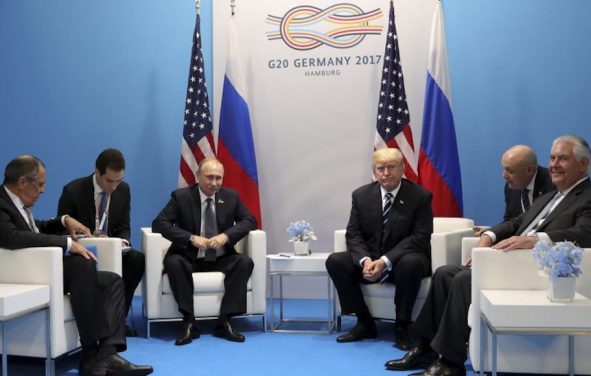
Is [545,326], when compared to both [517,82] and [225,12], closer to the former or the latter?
[517,82]

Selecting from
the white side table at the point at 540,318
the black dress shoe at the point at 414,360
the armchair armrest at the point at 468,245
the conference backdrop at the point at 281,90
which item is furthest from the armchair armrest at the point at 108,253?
the white side table at the point at 540,318

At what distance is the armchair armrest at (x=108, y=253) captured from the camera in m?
4.61

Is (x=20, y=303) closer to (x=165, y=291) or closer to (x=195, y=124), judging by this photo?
(x=165, y=291)

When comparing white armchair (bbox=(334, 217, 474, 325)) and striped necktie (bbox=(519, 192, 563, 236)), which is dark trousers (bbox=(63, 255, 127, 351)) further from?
striped necktie (bbox=(519, 192, 563, 236))

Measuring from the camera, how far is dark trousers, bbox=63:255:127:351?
13.1ft

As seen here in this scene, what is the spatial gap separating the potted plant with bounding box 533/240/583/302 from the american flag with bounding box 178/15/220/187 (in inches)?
150

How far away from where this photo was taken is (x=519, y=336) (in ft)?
11.3

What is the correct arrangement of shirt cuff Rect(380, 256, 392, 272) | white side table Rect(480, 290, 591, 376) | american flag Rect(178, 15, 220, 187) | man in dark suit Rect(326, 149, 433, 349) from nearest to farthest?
white side table Rect(480, 290, 591, 376)
man in dark suit Rect(326, 149, 433, 349)
shirt cuff Rect(380, 256, 392, 272)
american flag Rect(178, 15, 220, 187)

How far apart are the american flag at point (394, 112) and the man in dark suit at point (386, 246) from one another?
82 centimetres

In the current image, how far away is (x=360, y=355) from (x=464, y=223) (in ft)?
5.21

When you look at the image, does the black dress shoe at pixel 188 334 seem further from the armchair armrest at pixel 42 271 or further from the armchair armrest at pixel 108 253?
the armchair armrest at pixel 42 271

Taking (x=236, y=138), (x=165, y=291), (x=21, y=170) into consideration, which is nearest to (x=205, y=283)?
(x=165, y=291)

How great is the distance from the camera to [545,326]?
291 centimetres

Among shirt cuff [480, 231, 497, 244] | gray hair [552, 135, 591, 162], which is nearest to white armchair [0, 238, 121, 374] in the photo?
shirt cuff [480, 231, 497, 244]
